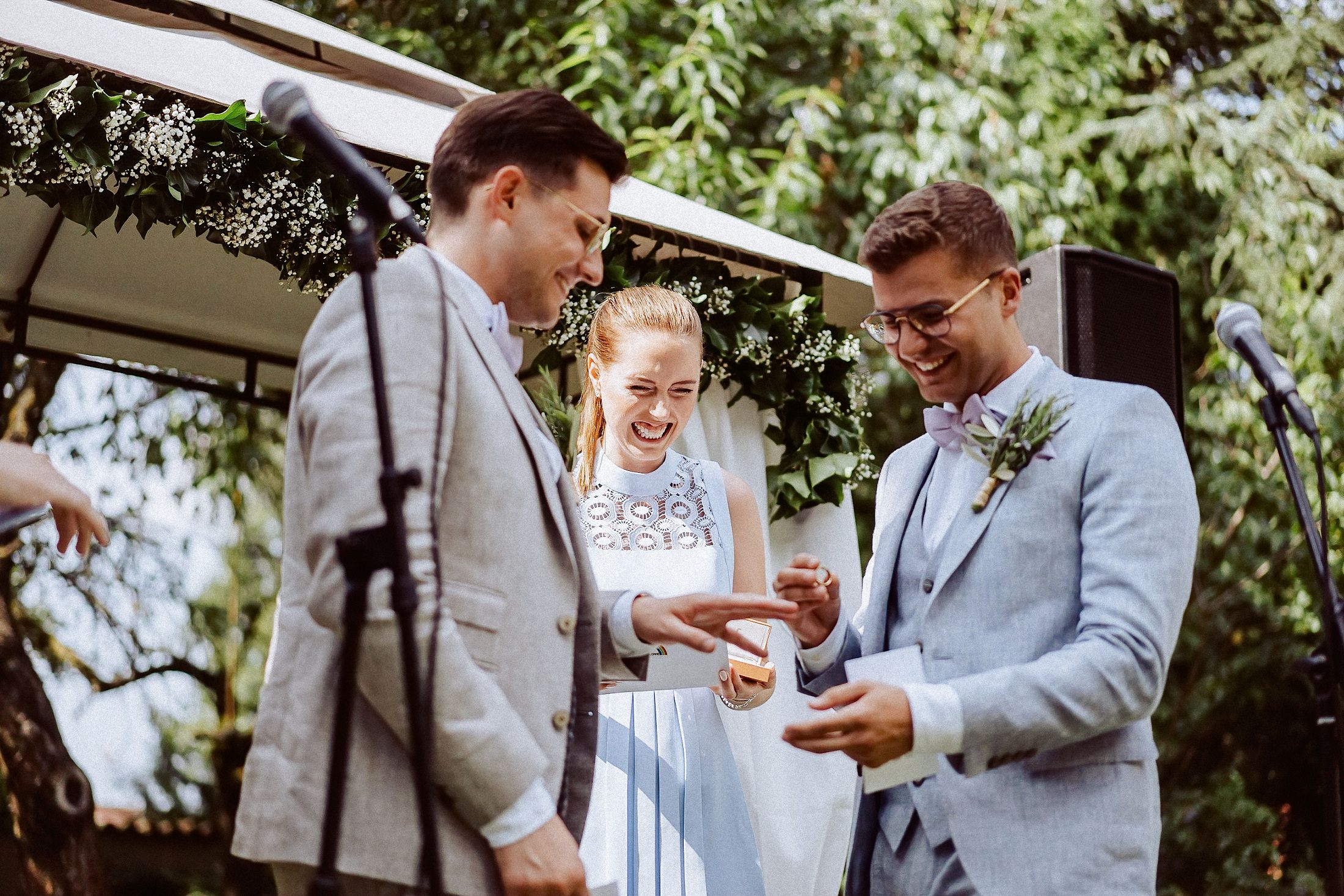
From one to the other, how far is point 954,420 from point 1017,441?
0.59 ft

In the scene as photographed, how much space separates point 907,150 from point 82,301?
4.79 metres

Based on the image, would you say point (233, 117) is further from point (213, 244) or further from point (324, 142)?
point (324, 142)

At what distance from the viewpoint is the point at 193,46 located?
11.7 ft

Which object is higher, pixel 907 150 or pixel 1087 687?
pixel 907 150

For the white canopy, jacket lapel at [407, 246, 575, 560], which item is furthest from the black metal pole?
the white canopy

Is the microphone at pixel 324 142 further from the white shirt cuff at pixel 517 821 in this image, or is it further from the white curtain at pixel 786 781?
the white curtain at pixel 786 781

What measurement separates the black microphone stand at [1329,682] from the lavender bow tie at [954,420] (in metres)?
0.50

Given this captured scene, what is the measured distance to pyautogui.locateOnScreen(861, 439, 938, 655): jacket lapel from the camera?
7.72 feet

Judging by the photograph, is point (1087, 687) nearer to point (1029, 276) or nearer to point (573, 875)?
point (573, 875)

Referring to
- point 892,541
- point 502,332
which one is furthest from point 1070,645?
point 502,332

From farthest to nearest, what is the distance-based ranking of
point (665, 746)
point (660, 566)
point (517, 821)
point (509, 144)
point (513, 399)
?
point (660, 566) < point (665, 746) < point (509, 144) < point (513, 399) < point (517, 821)

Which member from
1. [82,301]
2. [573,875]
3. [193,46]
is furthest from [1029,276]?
[82,301]

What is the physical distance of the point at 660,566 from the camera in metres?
3.40

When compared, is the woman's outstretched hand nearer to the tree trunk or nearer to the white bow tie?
the white bow tie
